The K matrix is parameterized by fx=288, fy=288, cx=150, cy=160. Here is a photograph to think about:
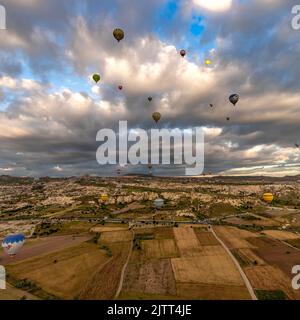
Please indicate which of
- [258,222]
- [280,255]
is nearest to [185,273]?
[280,255]

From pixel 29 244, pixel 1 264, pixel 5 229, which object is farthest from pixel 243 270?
pixel 5 229

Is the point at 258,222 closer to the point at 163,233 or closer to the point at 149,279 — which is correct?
the point at 163,233

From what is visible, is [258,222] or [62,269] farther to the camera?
[258,222]

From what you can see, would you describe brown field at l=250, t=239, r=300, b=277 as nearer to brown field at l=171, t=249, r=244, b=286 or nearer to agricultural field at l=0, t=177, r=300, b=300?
agricultural field at l=0, t=177, r=300, b=300

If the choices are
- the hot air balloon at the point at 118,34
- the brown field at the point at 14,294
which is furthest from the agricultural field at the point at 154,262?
the hot air balloon at the point at 118,34

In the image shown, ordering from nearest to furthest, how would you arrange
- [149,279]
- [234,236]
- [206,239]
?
1. [149,279]
2. [206,239]
3. [234,236]

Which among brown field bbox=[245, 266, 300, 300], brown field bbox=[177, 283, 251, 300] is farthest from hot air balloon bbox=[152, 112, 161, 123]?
brown field bbox=[245, 266, 300, 300]
